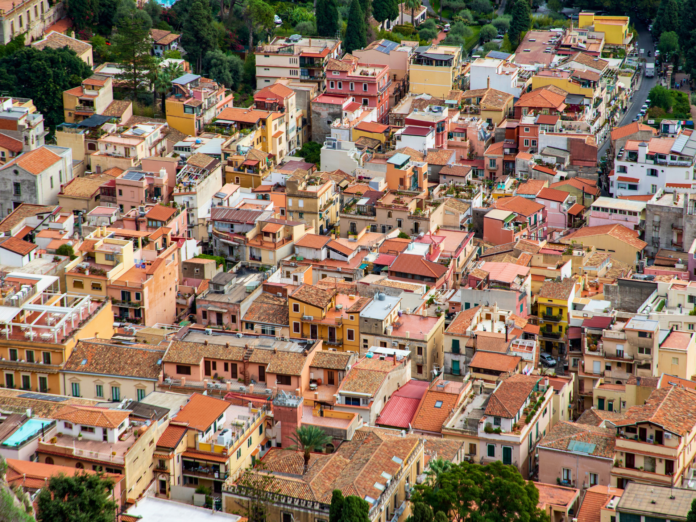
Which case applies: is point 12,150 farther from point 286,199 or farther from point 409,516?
point 409,516

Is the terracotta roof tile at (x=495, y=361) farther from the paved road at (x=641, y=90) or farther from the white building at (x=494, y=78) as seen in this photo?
the white building at (x=494, y=78)

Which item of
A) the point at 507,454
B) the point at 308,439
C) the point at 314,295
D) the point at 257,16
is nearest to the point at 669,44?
the point at 257,16

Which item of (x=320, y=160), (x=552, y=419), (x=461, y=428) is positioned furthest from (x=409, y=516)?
(x=320, y=160)

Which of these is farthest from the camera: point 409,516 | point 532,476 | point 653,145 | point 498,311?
point 653,145

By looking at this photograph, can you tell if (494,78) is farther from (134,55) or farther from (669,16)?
(134,55)

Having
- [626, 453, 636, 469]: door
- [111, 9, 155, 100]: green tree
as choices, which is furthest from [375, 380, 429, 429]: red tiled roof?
[111, 9, 155, 100]: green tree

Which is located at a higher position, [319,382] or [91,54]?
[91,54]
